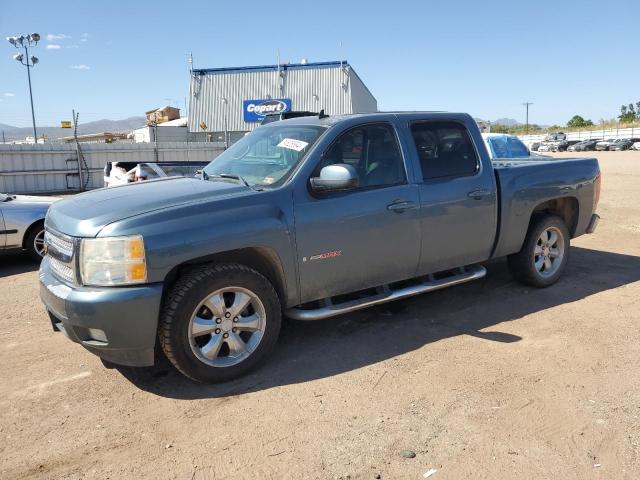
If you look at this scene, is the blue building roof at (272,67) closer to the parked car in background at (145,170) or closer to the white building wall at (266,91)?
the white building wall at (266,91)

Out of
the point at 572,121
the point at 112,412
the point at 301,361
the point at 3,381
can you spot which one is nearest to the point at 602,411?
the point at 301,361

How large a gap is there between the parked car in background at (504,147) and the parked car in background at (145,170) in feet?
20.3

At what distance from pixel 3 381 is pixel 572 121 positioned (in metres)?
121

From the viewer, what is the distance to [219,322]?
3.61 meters

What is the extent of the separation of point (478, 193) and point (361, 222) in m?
1.38

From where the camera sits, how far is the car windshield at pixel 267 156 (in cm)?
409

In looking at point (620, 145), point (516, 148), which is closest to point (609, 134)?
point (620, 145)

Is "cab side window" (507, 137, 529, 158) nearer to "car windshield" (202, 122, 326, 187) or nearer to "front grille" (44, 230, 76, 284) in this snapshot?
"car windshield" (202, 122, 326, 187)

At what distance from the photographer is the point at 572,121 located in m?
108

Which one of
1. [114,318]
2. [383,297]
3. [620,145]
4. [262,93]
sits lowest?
[383,297]

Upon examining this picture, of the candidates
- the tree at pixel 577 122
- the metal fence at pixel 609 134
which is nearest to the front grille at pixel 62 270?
the metal fence at pixel 609 134

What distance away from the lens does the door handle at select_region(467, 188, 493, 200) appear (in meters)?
4.75

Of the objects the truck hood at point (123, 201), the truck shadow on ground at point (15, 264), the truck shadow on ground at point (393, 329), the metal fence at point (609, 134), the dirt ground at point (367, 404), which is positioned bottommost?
the dirt ground at point (367, 404)

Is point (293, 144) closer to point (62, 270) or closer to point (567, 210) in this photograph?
point (62, 270)
